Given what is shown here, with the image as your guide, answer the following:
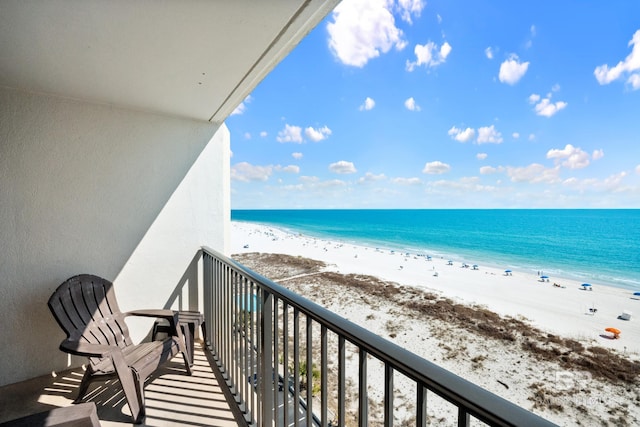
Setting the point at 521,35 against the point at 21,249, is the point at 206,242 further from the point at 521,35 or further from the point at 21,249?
the point at 521,35

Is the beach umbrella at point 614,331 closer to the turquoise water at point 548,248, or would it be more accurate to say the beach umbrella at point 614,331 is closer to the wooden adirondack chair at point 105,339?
the turquoise water at point 548,248

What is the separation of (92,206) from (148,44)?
1.68 meters

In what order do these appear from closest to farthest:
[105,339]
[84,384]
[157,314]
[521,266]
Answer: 1. [84,384]
2. [105,339]
3. [157,314]
4. [521,266]

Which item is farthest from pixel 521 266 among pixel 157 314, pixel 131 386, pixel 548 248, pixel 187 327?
pixel 131 386

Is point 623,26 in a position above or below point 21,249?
above

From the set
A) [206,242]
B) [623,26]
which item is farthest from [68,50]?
[623,26]

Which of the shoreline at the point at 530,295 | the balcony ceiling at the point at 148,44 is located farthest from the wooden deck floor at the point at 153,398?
the shoreline at the point at 530,295

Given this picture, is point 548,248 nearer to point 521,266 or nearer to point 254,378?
point 521,266

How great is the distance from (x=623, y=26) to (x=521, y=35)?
24.2 ft

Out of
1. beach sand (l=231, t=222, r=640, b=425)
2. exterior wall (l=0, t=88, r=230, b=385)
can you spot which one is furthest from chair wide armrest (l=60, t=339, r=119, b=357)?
beach sand (l=231, t=222, r=640, b=425)

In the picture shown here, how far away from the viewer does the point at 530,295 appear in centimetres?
1123

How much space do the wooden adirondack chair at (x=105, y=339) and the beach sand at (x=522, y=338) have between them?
4.03 metres

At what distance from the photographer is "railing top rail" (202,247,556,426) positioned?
1.57 feet

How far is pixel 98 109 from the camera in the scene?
263cm
